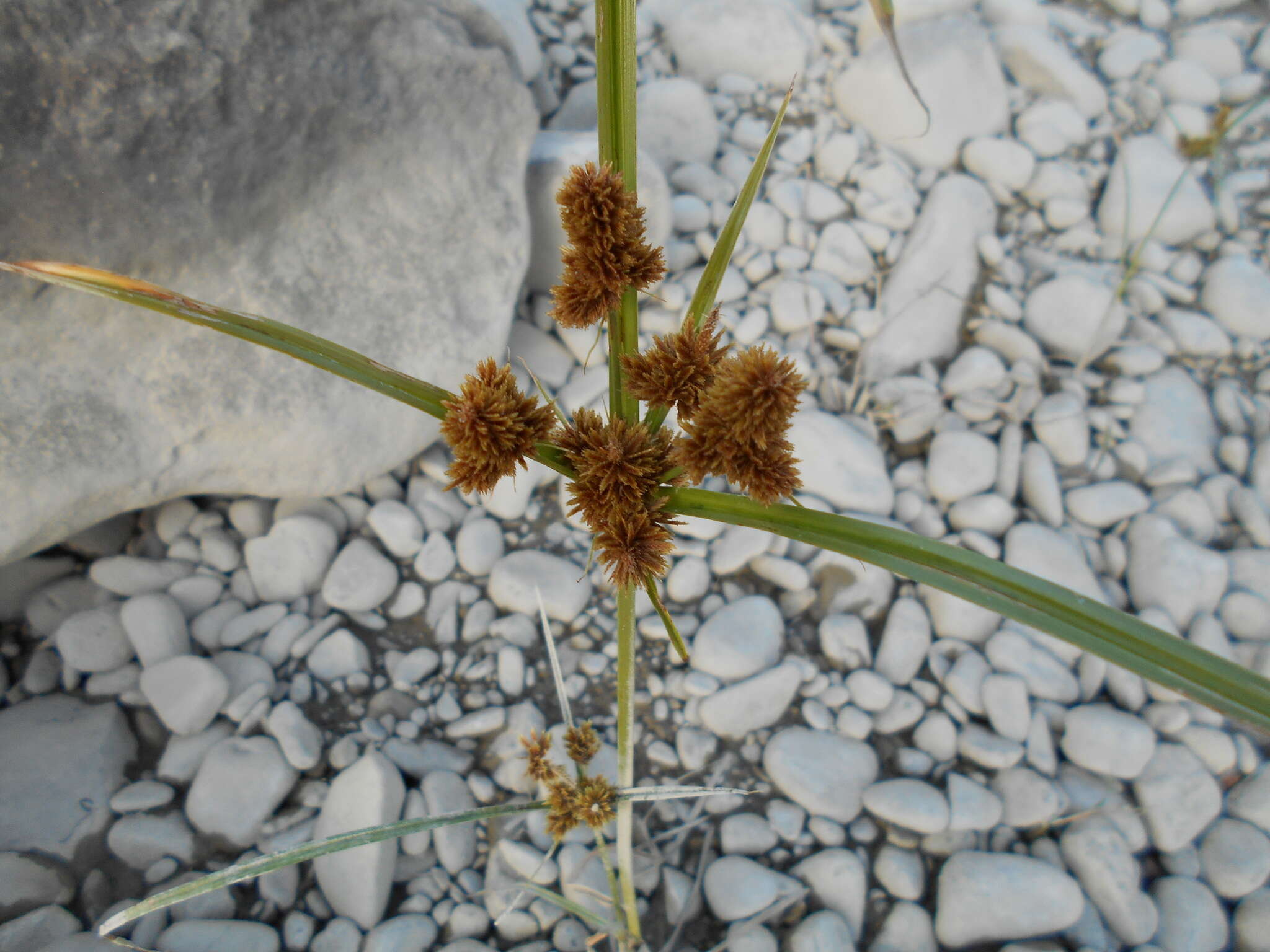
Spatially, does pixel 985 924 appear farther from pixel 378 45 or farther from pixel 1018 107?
pixel 1018 107

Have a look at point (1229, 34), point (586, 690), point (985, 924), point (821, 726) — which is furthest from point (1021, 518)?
point (1229, 34)

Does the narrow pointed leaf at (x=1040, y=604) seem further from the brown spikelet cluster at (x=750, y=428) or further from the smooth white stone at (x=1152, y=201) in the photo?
the smooth white stone at (x=1152, y=201)

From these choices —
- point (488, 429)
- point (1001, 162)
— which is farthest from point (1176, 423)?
point (488, 429)

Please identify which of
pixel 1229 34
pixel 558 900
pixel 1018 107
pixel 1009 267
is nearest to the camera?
pixel 558 900

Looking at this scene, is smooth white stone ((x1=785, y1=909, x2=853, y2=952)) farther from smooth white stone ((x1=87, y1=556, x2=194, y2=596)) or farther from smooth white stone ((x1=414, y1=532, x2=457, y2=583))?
smooth white stone ((x1=87, y1=556, x2=194, y2=596))

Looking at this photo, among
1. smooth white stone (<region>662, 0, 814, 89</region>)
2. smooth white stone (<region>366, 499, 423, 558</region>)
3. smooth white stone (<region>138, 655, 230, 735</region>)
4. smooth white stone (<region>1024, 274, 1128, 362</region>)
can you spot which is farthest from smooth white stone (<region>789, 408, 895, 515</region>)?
smooth white stone (<region>662, 0, 814, 89</region>)

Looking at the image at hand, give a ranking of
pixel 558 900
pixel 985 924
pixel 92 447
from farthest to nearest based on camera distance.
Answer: pixel 92 447, pixel 985 924, pixel 558 900
